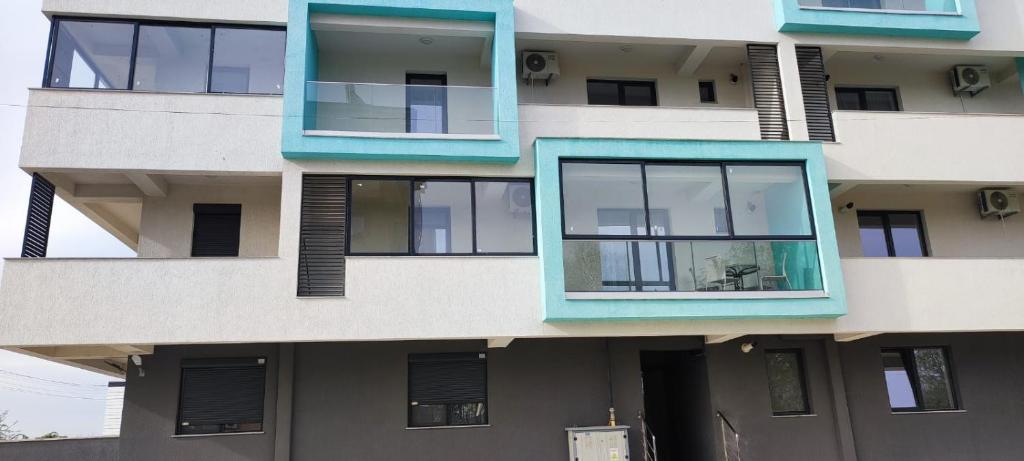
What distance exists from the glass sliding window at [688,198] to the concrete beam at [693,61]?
8.08ft

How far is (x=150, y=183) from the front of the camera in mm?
11844

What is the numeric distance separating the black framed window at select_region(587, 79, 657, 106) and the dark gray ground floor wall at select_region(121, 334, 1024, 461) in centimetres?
444

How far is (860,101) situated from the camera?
14750mm

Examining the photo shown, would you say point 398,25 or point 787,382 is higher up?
point 398,25

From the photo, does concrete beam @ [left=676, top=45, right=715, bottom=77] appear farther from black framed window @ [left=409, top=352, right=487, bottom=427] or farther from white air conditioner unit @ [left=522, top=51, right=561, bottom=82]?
black framed window @ [left=409, top=352, right=487, bottom=427]

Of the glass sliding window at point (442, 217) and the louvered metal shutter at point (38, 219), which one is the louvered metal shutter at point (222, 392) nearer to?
the louvered metal shutter at point (38, 219)

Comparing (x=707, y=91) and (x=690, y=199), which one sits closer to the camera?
(x=690, y=199)

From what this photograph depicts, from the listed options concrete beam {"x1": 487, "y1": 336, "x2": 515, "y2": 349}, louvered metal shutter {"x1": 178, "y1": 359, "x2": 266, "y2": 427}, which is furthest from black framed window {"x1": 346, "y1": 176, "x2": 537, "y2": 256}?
louvered metal shutter {"x1": 178, "y1": 359, "x2": 266, "y2": 427}

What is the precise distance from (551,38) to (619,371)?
5753mm

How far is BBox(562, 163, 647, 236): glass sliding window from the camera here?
458 inches

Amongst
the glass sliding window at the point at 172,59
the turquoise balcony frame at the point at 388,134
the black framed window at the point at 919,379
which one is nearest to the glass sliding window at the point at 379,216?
the turquoise balcony frame at the point at 388,134

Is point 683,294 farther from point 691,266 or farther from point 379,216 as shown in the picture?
point 379,216

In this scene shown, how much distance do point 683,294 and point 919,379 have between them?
580cm

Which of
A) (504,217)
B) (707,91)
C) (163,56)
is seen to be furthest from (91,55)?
(707,91)
